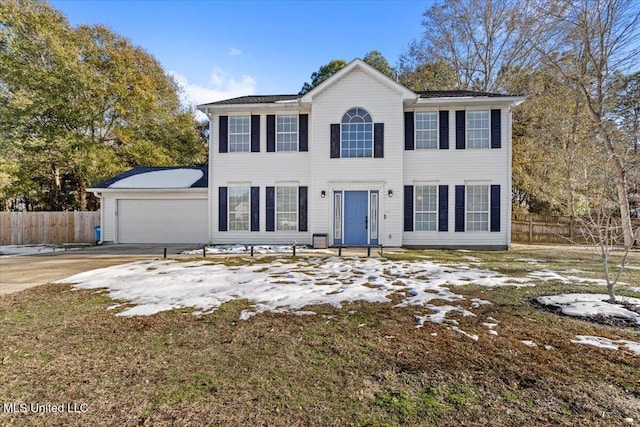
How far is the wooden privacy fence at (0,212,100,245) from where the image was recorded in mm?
14508

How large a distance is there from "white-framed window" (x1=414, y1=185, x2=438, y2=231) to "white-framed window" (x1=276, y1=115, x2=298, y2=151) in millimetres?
5182

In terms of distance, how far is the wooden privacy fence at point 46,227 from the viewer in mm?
14508

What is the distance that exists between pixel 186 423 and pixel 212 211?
11.2 meters

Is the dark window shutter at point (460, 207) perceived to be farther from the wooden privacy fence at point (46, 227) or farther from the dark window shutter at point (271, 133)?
the wooden privacy fence at point (46, 227)

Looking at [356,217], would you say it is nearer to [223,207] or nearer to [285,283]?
[223,207]

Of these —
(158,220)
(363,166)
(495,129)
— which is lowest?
(158,220)

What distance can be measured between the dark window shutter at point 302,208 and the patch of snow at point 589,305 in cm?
844

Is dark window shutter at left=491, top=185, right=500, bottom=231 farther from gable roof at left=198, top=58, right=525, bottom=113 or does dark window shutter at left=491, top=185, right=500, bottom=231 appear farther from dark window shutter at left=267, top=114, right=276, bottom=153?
dark window shutter at left=267, top=114, right=276, bottom=153

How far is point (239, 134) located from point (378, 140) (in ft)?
18.3

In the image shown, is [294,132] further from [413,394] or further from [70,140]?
[70,140]

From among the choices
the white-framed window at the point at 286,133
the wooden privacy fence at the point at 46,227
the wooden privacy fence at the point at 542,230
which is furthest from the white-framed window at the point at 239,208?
the wooden privacy fence at the point at 542,230

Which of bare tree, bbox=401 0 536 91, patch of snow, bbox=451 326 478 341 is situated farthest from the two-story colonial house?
bare tree, bbox=401 0 536 91

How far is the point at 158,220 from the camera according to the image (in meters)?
14.1

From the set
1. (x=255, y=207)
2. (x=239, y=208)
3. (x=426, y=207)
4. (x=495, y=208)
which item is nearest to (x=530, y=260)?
(x=495, y=208)
